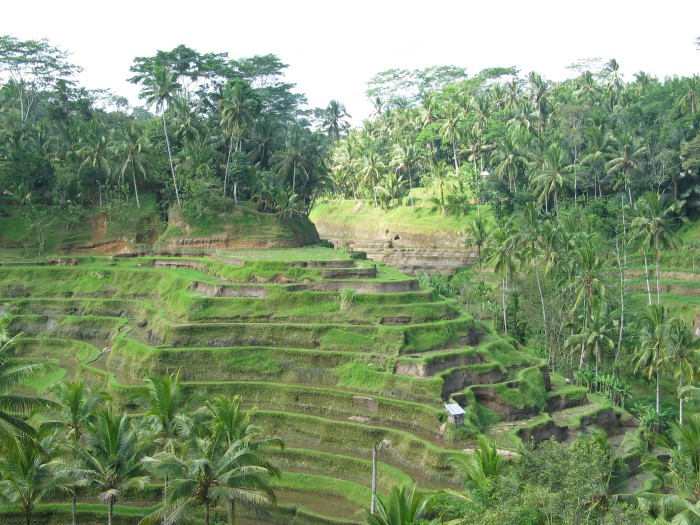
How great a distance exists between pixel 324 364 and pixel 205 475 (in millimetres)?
15627

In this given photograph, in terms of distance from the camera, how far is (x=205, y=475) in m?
20.1

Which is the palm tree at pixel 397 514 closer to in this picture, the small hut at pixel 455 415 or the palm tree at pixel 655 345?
the small hut at pixel 455 415

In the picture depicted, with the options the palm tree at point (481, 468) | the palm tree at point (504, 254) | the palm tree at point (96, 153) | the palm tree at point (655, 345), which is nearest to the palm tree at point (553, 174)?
the palm tree at point (504, 254)

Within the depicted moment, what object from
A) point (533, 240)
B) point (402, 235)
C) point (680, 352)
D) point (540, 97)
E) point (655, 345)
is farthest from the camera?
point (402, 235)

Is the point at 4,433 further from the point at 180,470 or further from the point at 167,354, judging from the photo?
the point at 167,354

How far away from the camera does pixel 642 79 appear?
264 feet

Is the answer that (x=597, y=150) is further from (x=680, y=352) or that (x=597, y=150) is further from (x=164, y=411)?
(x=164, y=411)

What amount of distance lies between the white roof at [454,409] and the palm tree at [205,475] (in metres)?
11.7

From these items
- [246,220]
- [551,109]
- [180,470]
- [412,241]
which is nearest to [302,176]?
[246,220]

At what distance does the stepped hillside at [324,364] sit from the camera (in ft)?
95.5

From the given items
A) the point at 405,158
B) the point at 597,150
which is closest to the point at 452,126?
the point at 405,158

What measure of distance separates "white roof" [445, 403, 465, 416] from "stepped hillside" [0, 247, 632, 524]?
49 cm

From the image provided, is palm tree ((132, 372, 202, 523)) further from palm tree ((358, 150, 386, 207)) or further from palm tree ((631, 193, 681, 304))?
palm tree ((358, 150, 386, 207))

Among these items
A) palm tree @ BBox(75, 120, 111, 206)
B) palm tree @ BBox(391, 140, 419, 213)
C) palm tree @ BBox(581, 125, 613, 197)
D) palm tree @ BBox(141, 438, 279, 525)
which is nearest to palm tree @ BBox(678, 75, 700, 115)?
palm tree @ BBox(581, 125, 613, 197)
